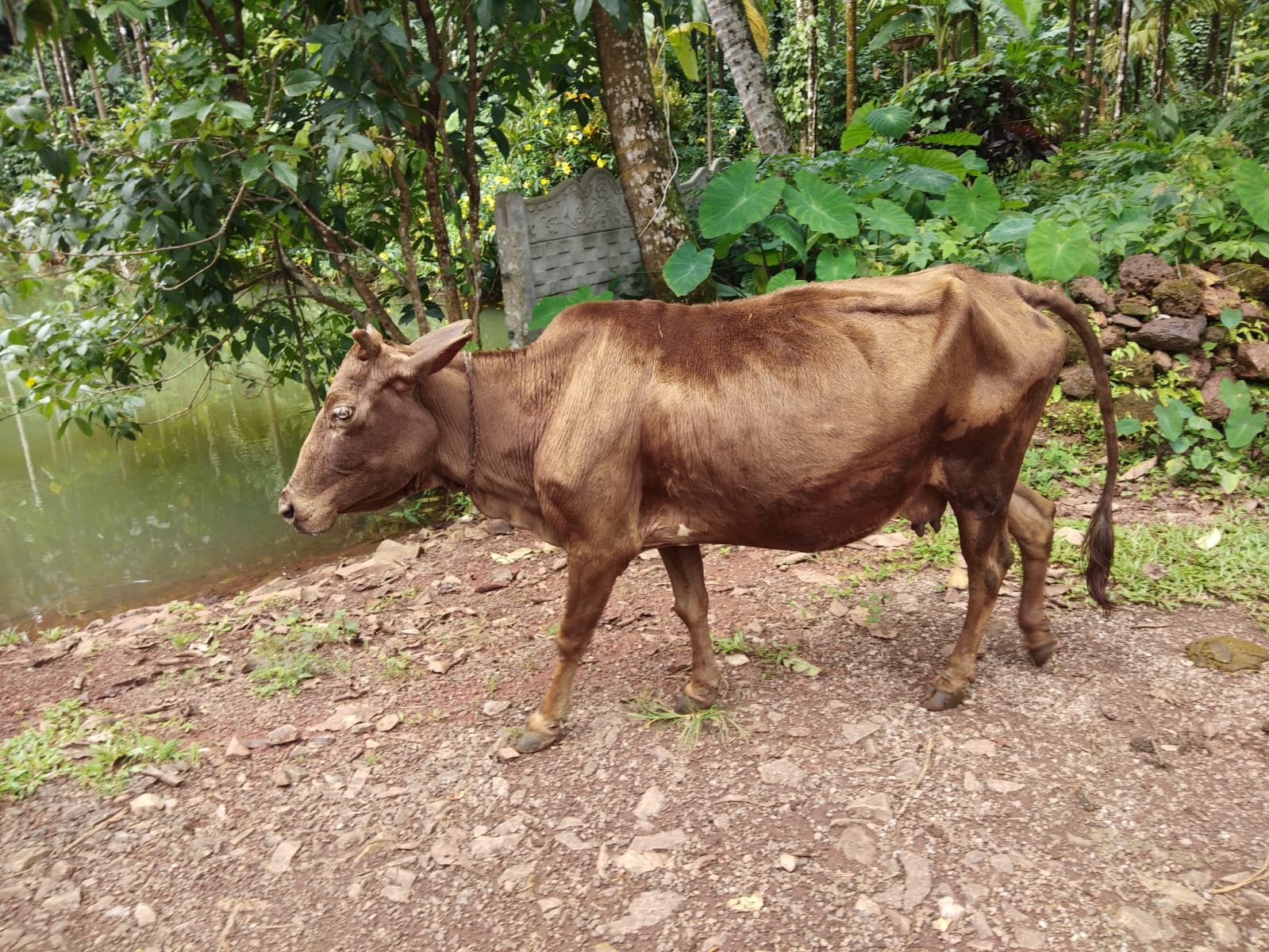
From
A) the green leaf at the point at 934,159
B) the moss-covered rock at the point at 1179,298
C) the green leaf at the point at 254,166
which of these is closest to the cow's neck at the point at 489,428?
the green leaf at the point at 254,166

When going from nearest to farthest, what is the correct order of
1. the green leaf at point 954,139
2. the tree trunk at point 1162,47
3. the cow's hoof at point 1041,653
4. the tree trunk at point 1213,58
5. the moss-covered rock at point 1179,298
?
the cow's hoof at point 1041,653 < the moss-covered rock at point 1179,298 < the green leaf at point 954,139 < the tree trunk at point 1162,47 < the tree trunk at point 1213,58

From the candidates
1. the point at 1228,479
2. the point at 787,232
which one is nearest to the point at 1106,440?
the point at 1228,479

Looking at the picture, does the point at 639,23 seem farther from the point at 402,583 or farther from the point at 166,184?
the point at 402,583

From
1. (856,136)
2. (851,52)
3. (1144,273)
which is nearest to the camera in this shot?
(1144,273)

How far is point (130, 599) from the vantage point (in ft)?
22.6

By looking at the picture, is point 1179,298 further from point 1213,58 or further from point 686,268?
point 1213,58

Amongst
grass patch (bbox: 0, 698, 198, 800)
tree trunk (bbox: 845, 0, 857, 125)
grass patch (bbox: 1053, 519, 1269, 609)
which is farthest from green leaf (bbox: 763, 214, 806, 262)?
tree trunk (bbox: 845, 0, 857, 125)

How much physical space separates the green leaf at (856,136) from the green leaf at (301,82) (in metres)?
5.29

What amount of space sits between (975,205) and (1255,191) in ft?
6.14

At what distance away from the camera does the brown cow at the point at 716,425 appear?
11.7 ft

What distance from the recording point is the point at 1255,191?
632cm

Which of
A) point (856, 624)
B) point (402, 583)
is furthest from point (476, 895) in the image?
point (402, 583)

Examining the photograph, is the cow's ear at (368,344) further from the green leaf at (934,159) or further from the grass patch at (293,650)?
the green leaf at (934,159)

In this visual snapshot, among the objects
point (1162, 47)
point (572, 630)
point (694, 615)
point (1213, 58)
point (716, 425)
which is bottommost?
point (694, 615)
